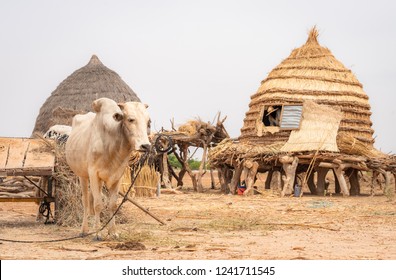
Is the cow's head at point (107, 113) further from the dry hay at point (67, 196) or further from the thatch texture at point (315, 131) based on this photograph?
the thatch texture at point (315, 131)

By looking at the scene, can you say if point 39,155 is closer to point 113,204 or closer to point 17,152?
point 17,152

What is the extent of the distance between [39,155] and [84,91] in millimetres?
16835

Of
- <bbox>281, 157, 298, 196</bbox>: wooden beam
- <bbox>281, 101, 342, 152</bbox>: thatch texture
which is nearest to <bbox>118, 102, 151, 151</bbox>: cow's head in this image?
<bbox>281, 157, 298, 196</bbox>: wooden beam

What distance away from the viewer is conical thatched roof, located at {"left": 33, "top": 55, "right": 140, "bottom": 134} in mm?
28172

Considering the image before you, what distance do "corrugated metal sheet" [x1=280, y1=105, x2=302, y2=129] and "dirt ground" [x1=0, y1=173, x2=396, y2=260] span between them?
10.4 m

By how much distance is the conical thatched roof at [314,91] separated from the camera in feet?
89.0

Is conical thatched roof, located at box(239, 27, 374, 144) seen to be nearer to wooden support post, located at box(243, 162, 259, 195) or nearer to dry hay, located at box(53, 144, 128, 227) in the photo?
wooden support post, located at box(243, 162, 259, 195)

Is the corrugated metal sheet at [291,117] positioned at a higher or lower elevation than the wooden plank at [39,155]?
higher

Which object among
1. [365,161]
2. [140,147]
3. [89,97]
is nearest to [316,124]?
[365,161]

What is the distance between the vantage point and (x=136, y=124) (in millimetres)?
9227

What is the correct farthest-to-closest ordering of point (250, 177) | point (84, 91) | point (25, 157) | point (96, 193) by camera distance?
point (84, 91), point (250, 177), point (25, 157), point (96, 193)

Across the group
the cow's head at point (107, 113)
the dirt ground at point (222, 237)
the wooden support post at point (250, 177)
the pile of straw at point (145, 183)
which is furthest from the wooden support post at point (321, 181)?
the cow's head at point (107, 113)

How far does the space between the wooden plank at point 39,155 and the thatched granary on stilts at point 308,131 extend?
37.2ft

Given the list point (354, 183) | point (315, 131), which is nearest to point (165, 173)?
point (315, 131)
